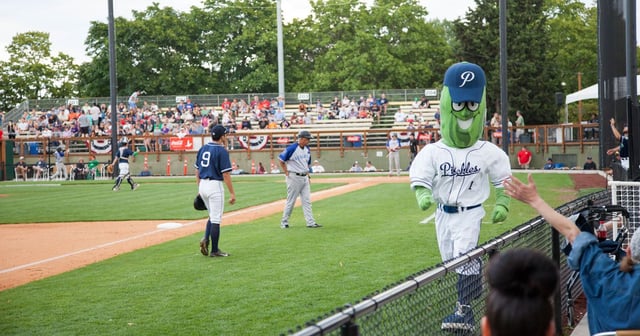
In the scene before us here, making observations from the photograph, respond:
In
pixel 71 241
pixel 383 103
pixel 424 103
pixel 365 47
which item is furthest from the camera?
pixel 365 47

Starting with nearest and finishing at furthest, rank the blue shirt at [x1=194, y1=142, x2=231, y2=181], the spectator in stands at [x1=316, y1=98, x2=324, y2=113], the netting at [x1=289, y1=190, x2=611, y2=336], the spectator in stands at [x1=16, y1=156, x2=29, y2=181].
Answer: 1. the netting at [x1=289, y1=190, x2=611, y2=336]
2. the blue shirt at [x1=194, y1=142, x2=231, y2=181]
3. the spectator in stands at [x1=16, y1=156, x2=29, y2=181]
4. the spectator in stands at [x1=316, y1=98, x2=324, y2=113]

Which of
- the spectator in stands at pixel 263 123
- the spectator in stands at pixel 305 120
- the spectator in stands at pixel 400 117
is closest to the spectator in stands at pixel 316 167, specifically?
the spectator in stands at pixel 305 120

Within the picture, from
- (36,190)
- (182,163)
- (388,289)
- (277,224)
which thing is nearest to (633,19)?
(277,224)

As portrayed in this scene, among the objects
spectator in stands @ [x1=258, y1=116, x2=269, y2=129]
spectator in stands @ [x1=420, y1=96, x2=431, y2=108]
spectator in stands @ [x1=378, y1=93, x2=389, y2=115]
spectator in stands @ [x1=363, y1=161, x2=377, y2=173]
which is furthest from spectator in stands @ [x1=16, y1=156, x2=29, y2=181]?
spectator in stands @ [x1=420, y1=96, x2=431, y2=108]

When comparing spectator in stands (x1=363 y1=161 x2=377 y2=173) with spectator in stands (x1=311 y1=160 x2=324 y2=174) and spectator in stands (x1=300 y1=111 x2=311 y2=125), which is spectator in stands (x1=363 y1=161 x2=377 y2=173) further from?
spectator in stands (x1=300 y1=111 x2=311 y2=125)

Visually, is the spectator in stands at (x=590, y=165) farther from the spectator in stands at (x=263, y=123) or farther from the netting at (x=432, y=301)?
the netting at (x=432, y=301)

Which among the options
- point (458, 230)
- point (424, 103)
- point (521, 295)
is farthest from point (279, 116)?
point (521, 295)

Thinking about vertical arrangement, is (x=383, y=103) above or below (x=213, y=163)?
above

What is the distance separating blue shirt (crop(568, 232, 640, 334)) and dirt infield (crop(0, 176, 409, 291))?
854cm

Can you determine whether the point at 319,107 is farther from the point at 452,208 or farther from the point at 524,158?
the point at 452,208

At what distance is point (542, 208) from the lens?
13.9 ft

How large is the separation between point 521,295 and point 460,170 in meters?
4.77

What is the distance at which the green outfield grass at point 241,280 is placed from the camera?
768cm

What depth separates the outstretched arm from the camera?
13.6ft
